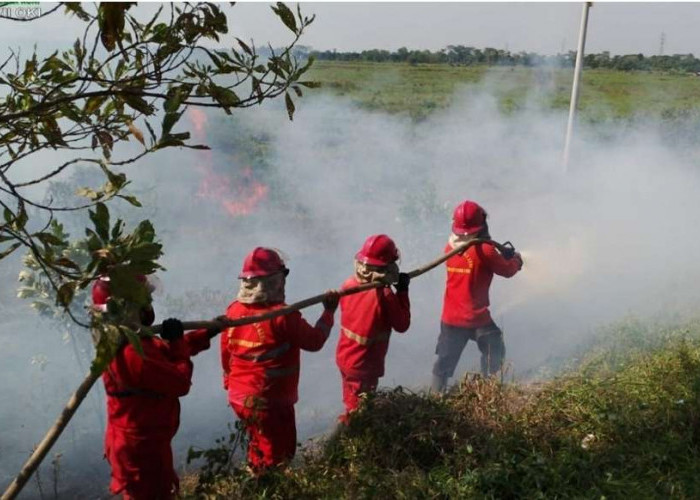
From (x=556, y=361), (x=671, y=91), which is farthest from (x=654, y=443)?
(x=671, y=91)

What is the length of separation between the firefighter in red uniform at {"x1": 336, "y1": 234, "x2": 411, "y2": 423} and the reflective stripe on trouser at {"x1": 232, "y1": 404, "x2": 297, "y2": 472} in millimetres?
537

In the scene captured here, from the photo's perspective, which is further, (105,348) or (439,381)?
(439,381)

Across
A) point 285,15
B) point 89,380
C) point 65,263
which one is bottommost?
point 89,380

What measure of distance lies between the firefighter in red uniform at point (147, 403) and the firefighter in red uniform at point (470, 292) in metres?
2.35

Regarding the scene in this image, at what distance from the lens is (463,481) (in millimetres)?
3004

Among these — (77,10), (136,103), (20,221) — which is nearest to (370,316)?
(136,103)

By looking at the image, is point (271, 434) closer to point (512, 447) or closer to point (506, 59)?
point (512, 447)

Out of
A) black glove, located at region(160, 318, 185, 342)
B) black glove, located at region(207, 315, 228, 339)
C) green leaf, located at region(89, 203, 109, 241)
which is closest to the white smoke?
black glove, located at region(207, 315, 228, 339)

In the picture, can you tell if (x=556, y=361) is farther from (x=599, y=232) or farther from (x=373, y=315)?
(x=599, y=232)

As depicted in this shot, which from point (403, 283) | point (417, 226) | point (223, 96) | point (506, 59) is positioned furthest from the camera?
point (506, 59)

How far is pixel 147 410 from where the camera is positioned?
332 cm

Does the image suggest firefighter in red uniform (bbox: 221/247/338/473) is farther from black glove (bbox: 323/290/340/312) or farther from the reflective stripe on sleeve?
the reflective stripe on sleeve

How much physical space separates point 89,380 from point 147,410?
116 centimetres

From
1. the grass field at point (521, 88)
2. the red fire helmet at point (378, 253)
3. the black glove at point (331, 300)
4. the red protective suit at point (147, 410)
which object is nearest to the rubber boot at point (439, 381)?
the red fire helmet at point (378, 253)
